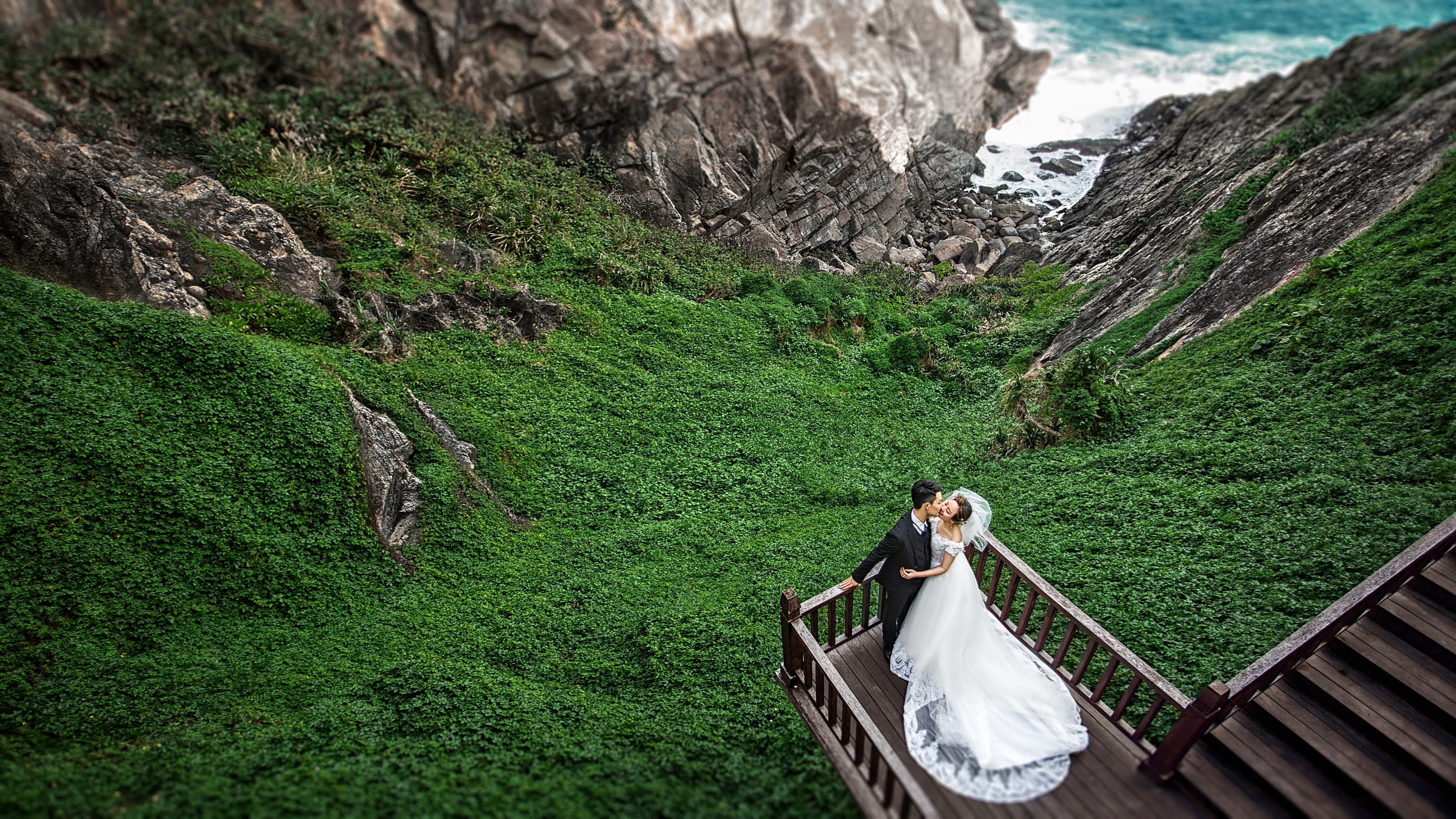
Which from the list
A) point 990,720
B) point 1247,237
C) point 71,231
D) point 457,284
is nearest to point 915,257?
point 1247,237

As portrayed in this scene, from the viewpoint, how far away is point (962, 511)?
488 cm

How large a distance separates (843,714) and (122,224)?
13124 mm

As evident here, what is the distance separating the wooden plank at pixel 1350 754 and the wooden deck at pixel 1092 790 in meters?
0.95

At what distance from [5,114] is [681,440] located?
14.8 m

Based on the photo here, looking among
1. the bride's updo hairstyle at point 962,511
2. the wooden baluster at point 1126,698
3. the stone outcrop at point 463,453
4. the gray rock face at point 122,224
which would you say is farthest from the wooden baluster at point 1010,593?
the gray rock face at point 122,224

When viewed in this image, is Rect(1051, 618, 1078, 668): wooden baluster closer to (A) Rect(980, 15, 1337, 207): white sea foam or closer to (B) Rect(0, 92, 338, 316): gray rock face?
(B) Rect(0, 92, 338, 316): gray rock face

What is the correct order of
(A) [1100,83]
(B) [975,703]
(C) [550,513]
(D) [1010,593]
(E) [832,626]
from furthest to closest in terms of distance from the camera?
(A) [1100,83] < (C) [550,513] < (D) [1010,593] < (E) [832,626] < (B) [975,703]

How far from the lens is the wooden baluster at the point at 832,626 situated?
202 inches

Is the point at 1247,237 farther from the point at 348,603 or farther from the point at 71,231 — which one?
the point at 71,231

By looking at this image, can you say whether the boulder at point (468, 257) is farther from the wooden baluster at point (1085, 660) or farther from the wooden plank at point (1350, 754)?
the wooden plank at point (1350, 754)

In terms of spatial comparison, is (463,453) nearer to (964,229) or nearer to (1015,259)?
(1015,259)

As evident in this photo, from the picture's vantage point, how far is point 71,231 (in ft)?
30.7

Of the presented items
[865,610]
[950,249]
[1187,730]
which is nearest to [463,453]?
[865,610]

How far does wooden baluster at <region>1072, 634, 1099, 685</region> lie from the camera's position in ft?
15.2
